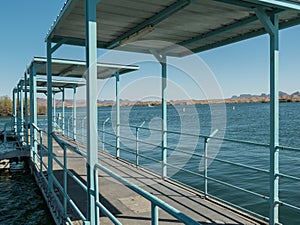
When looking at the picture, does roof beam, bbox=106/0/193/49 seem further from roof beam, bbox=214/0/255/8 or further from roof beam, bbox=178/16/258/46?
roof beam, bbox=178/16/258/46

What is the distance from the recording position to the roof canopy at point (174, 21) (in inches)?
113

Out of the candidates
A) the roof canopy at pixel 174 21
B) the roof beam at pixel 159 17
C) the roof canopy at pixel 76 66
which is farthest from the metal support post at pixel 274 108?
the roof canopy at pixel 76 66

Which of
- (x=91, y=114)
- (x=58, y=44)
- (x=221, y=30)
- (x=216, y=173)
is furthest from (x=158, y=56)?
(x=216, y=173)

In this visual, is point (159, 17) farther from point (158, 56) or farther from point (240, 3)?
point (158, 56)

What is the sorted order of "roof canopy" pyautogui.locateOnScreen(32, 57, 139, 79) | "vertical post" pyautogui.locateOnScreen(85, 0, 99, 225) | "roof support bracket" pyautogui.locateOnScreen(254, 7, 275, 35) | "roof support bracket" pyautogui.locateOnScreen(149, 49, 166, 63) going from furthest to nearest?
"roof canopy" pyautogui.locateOnScreen(32, 57, 139, 79) → "roof support bracket" pyautogui.locateOnScreen(149, 49, 166, 63) → "roof support bracket" pyautogui.locateOnScreen(254, 7, 275, 35) → "vertical post" pyautogui.locateOnScreen(85, 0, 99, 225)

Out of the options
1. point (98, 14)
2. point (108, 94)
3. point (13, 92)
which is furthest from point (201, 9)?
point (13, 92)

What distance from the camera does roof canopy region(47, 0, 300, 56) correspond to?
9.42 feet

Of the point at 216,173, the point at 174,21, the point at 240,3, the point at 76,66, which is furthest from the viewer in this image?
the point at 216,173

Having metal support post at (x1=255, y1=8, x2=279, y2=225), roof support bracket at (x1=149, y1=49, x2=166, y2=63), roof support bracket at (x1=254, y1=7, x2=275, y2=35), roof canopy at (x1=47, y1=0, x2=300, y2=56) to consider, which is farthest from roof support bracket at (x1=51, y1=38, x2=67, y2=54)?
metal support post at (x1=255, y1=8, x2=279, y2=225)

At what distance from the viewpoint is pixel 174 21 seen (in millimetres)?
3521

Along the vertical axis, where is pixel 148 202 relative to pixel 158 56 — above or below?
below

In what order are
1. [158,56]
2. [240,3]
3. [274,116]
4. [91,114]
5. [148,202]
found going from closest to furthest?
[91,114] → [240,3] → [274,116] → [148,202] → [158,56]

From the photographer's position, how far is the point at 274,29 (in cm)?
296

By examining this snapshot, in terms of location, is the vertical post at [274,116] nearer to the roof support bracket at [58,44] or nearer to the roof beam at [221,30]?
the roof beam at [221,30]
